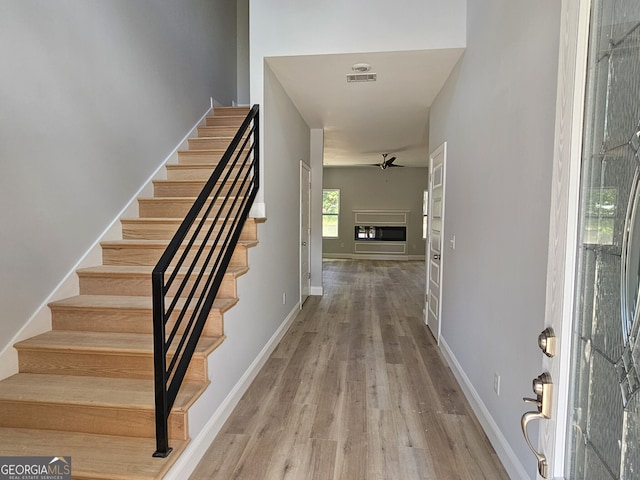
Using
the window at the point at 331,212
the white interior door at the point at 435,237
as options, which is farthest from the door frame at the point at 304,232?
the window at the point at 331,212

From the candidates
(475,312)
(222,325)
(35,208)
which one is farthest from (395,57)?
(35,208)

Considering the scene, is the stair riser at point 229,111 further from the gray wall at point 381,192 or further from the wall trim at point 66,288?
the gray wall at point 381,192

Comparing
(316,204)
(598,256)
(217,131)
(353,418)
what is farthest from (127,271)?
(316,204)

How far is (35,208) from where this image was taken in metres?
2.06

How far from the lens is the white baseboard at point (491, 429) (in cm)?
167

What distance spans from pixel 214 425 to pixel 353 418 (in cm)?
87

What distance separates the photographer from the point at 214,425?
2.02 meters

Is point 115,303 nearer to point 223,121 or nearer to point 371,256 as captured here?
point 223,121

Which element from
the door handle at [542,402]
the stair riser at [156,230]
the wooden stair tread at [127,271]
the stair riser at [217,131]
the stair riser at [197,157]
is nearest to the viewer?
the door handle at [542,402]

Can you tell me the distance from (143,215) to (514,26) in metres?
3.08

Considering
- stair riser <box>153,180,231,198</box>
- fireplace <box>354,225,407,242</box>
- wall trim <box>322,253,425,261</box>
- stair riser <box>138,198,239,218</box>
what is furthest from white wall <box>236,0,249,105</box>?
wall trim <box>322,253,425,261</box>

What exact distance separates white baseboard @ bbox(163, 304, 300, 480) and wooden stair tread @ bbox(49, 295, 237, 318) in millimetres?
513

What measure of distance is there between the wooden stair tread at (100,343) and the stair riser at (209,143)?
2.36 m

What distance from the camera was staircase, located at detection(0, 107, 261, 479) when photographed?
5.27 feet
